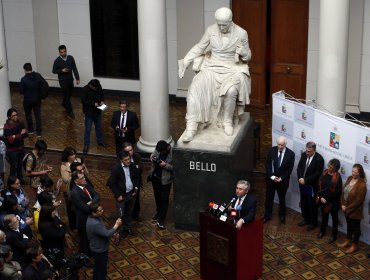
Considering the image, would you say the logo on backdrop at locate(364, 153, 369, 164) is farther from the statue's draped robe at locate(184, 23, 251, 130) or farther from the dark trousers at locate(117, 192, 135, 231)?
the dark trousers at locate(117, 192, 135, 231)

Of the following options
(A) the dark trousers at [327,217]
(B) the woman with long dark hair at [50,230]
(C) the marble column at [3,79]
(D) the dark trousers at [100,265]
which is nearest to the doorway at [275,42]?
(C) the marble column at [3,79]

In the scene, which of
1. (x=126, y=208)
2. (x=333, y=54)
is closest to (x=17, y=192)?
(x=126, y=208)

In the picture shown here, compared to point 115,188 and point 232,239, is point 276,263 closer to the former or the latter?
point 232,239

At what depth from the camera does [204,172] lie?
1146 cm

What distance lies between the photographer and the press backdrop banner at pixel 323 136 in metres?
11.0

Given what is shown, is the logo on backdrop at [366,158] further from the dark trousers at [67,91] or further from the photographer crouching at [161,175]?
the dark trousers at [67,91]

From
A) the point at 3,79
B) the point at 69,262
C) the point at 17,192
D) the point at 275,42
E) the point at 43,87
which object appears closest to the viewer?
the point at 69,262

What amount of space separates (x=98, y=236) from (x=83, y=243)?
120 cm

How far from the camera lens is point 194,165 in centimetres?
1148

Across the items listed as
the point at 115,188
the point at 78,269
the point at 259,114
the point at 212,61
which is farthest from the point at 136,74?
the point at 78,269

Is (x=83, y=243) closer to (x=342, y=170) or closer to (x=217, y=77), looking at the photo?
(x=217, y=77)

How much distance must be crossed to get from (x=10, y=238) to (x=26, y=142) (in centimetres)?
645

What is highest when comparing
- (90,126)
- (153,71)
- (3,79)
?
(153,71)

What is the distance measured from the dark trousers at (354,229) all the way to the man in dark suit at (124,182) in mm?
3034
